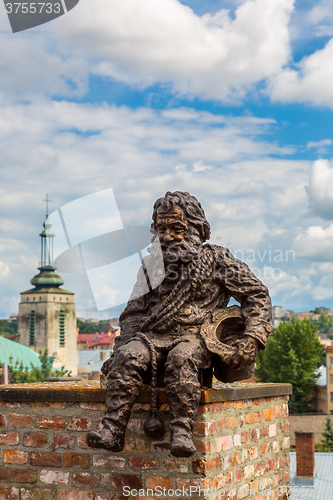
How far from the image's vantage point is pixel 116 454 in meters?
4.72

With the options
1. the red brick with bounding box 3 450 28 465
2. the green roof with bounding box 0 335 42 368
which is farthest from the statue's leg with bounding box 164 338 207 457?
the green roof with bounding box 0 335 42 368

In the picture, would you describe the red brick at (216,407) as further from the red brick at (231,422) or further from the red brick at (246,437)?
the red brick at (246,437)

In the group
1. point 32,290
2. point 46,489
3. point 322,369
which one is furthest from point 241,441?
point 32,290

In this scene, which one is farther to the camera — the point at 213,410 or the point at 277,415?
the point at 277,415

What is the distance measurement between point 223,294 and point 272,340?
38.0m

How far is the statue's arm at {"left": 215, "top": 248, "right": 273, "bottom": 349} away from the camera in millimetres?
4742

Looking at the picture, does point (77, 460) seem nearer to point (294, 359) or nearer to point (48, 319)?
point (294, 359)

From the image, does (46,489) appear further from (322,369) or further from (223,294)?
(322,369)

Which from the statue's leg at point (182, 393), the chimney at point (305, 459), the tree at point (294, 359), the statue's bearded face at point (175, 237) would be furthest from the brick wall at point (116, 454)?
the tree at point (294, 359)

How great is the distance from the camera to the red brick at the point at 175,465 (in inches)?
177

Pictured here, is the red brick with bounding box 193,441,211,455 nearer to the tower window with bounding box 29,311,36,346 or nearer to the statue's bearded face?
the statue's bearded face

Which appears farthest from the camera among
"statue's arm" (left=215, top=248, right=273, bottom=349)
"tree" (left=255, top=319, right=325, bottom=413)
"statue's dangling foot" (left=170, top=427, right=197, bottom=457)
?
"tree" (left=255, top=319, right=325, bottom=413)

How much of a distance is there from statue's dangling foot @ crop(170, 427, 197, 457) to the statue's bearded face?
4.17ft

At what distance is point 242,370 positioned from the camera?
486 cm
